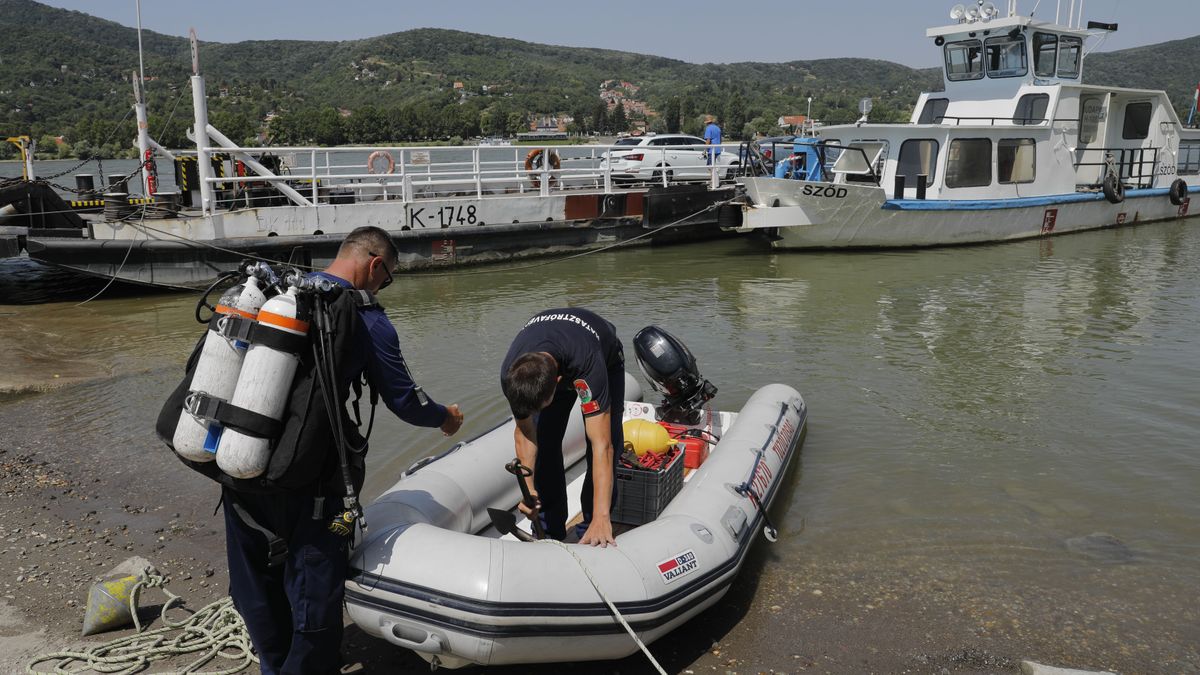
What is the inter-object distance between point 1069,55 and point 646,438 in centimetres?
1702

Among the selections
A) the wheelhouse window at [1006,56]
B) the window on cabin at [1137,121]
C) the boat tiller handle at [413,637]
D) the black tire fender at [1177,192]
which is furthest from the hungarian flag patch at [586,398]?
the black tire fender at [1177,192]

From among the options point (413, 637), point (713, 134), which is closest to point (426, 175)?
point (713, 134)

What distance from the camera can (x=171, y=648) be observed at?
12.1ft

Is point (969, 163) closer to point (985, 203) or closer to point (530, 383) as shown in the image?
point (985, 203)

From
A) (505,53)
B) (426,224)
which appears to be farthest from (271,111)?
(505,53)

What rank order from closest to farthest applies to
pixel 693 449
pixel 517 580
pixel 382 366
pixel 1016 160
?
pixel 382 366 < pixel 517 580 < pixel 693 449 < pixel 1016 160

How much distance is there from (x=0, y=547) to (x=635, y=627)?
3.50 meters

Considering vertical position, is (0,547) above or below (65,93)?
below

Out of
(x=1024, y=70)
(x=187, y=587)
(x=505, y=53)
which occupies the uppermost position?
(x=505, y=53)

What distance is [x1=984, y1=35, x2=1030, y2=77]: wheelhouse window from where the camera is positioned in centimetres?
1753

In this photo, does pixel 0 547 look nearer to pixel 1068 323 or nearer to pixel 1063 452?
pixel 1063 452

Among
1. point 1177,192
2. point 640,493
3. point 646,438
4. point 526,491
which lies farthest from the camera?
point 1177,192

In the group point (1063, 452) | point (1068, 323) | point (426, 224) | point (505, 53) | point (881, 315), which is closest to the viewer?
point (1063, 452)

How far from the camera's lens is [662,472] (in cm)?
455
